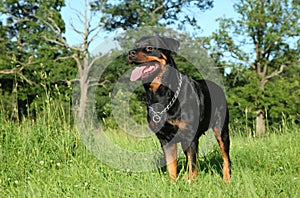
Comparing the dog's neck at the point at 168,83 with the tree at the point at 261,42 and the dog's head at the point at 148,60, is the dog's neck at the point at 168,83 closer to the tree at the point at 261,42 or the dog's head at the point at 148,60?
the dog's head at the point at 148,60

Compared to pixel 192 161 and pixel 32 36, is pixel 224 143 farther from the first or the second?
pixel 32 36

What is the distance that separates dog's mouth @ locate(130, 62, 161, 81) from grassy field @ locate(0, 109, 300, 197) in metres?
1.16

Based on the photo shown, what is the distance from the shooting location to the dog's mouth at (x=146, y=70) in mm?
4453

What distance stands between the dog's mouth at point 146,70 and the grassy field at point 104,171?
1163mm

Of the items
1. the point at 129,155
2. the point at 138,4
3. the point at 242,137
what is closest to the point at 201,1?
the point at 138,4

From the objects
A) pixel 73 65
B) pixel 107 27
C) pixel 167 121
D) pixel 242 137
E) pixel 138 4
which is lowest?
pixel 242 137

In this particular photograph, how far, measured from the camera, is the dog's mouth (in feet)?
14.6

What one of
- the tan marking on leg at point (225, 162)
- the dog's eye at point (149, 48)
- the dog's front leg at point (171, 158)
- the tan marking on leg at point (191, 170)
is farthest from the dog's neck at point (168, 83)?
the tan marking on leg at point (225, 162)

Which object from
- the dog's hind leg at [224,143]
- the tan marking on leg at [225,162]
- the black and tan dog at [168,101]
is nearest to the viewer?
the black and tan dog at [168,101]

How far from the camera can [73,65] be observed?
1250 inches

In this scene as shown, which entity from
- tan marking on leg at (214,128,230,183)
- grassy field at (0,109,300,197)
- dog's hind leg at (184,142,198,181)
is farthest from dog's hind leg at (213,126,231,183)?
dog's hind leg at (184,142,198,181)

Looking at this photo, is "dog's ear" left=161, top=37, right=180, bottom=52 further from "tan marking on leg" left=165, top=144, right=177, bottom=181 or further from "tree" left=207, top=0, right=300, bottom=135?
"tree" left=207, top=0, right=300, bottom=135

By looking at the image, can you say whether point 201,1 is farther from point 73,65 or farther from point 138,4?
point 73,65

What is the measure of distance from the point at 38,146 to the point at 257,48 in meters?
28.1
